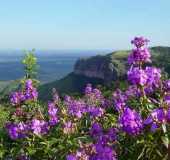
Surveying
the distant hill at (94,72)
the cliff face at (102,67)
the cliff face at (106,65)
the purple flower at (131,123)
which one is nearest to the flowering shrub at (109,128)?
the purple flower at (131,123)

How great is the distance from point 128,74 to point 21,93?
3.86 metres

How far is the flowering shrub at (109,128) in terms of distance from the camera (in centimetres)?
595

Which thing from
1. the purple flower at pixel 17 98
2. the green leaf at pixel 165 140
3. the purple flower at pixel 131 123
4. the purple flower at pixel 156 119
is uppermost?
the purple flower at pixel 156 119

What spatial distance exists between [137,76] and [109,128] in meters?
1.15

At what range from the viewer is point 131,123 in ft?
19.9

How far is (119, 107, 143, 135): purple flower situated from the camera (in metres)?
6.08

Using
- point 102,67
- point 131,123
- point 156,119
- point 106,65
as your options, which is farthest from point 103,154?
point 102,67

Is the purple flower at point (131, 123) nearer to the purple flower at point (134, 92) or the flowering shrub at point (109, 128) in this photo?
the flowering shrub at point (109, 128)

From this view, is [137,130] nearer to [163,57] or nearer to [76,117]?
[76,117]

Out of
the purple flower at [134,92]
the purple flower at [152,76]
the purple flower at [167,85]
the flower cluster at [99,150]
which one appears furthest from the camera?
the purple flower at [134,92]

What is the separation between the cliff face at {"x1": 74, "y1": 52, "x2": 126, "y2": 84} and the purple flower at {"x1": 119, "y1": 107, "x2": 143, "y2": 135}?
157 meters

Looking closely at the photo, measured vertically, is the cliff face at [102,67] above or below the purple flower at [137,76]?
below

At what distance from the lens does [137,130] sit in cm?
613

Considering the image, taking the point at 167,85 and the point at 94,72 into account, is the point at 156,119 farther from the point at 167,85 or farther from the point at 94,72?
the point at 94,72
